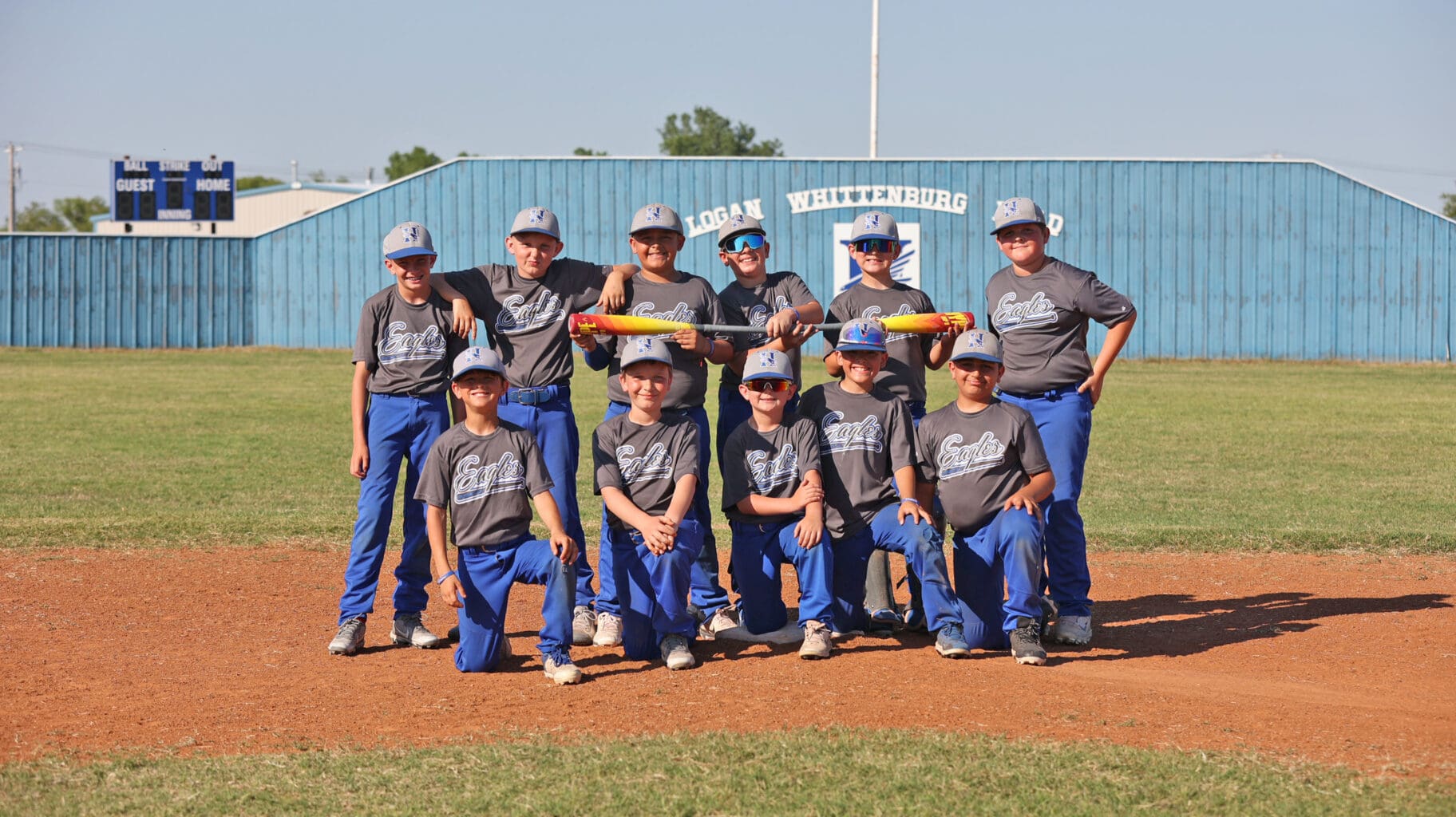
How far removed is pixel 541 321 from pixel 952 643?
2441mm

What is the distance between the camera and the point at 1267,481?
12867 mm

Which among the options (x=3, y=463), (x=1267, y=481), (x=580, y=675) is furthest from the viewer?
(x=3, y=463)

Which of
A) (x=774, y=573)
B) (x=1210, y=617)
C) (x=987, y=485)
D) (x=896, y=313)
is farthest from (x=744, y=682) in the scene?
(x=1210, y=617)

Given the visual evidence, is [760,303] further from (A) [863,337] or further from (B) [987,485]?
(B) [987,485]

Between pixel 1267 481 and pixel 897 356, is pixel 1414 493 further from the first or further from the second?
pixel 897 356

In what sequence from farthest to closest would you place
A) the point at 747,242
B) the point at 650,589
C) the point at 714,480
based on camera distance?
the point at 714,480 < the point at 747,242 < the point at 650,589

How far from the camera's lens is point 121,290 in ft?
113

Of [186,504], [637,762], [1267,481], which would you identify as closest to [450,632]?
[637,762]

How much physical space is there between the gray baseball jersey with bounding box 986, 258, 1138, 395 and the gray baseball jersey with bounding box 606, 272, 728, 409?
139 centimetres

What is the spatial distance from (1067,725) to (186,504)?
8.32m

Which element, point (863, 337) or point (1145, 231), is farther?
point (1145, 231)

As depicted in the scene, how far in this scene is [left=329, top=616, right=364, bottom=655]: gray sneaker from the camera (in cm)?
640

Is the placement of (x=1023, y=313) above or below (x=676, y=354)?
above

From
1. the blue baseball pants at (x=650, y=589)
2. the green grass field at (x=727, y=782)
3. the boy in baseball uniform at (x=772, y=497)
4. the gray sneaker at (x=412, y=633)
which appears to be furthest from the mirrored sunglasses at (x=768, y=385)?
the green grass field at (x=727, y=782)
